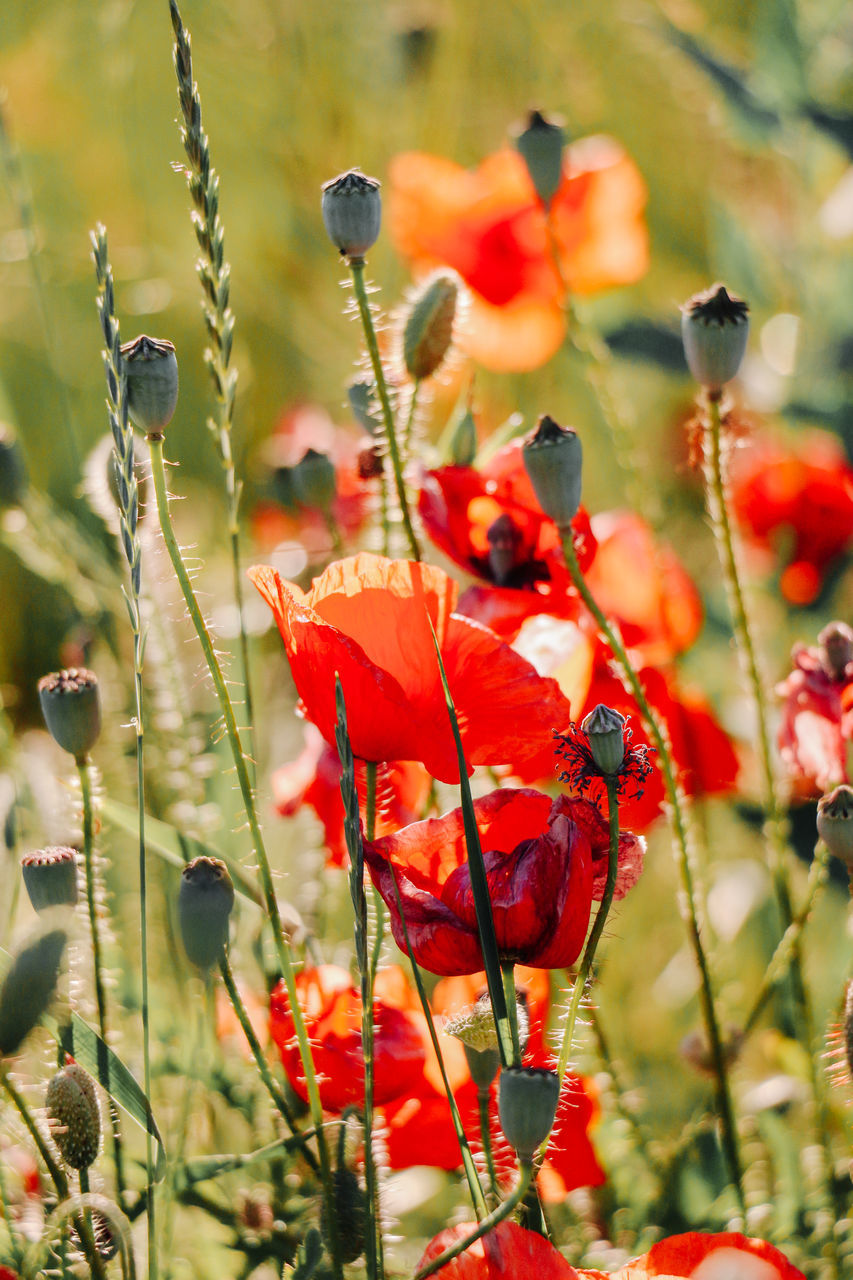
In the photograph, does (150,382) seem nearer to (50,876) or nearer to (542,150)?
(50,876)

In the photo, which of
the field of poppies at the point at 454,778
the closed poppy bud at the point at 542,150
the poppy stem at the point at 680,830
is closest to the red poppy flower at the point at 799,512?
the field of poppies at the point at 454,778

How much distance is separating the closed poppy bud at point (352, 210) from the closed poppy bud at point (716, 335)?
106 mm

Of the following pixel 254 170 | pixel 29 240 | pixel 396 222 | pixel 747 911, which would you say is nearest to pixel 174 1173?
pixel 29 240

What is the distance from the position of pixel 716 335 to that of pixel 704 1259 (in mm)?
263

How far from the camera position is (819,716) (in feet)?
1.34

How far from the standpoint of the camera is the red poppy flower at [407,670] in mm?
327

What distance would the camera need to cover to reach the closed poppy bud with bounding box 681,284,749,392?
379 mm

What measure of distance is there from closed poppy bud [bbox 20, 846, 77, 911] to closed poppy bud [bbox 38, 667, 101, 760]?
3cm

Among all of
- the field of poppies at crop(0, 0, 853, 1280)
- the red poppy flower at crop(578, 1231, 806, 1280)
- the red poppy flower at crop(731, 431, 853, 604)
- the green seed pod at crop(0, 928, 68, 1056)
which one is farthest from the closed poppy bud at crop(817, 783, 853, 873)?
the red poppy flower at crop(731, 431, 853, 604)

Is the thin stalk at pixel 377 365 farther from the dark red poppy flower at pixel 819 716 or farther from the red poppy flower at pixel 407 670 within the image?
the dark red poppy flower at pixel 819 716

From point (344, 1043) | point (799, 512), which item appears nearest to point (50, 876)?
point (344, 1043)

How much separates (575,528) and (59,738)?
185 millimetres

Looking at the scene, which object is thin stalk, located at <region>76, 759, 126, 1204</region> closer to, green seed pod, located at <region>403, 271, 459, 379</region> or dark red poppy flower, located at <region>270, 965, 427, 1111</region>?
dark red poppy flower, located at <region>270, 965, 427, 1111</region>

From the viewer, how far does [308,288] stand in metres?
1.34
